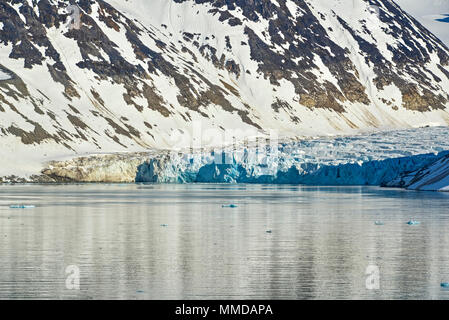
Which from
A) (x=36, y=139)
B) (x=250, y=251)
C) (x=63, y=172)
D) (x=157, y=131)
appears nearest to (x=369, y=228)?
(x=250, y=251)

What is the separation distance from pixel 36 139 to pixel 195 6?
85397 millimetres

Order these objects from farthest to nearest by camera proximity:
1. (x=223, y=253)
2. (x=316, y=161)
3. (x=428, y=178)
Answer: (x=316, y=161) < (x=428, y=178) < (x=223, y=253)

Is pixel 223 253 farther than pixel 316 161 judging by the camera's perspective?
No

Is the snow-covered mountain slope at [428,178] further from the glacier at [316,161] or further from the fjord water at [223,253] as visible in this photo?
the fjord water at [223,253]

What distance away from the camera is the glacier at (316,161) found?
83.8 m

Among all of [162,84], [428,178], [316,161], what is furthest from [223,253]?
[162,84]

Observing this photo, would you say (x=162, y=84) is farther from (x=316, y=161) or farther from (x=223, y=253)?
(x=223, y=253)

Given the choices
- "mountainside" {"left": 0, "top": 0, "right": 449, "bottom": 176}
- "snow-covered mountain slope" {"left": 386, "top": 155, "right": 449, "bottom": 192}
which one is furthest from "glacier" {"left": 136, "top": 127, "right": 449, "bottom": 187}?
"mountainside" {"left": 0, "top": 0, "right": 449, "bottom": 176}

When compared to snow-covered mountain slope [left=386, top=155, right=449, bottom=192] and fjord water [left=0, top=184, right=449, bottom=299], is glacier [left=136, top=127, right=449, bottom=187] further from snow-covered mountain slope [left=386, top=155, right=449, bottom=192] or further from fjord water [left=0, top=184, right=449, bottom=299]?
fjord water [left=0, top=184, right=449, bottom=299]

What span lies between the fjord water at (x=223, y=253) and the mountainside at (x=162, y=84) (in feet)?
244

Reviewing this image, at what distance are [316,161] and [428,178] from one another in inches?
Result: 686

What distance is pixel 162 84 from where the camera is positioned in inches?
6540

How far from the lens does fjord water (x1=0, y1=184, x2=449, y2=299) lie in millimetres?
18859

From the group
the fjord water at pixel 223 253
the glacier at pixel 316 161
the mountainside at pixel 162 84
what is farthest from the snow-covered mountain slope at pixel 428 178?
the mountainside at pixel 162 84
